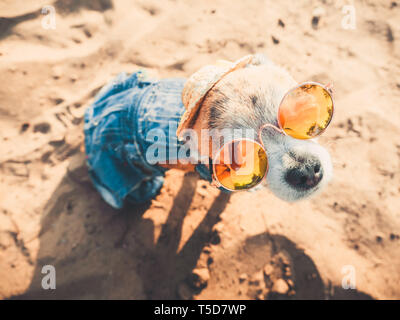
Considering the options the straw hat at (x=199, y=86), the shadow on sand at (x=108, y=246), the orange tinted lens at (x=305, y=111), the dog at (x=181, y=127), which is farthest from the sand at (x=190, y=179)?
the straw hat at (x=199, y=86)

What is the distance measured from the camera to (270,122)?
121cm

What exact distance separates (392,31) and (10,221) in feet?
17.0

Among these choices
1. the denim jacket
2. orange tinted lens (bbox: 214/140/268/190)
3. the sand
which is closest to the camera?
orange tinted lens (bbox: 214/140/268/190)

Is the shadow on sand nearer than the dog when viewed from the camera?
No

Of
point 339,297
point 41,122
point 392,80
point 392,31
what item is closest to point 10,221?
point 41,122

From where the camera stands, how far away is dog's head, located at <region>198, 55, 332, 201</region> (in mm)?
1173

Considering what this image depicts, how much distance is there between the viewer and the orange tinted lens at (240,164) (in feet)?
3.74

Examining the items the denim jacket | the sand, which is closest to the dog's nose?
the denim jacket

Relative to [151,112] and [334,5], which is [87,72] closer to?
[151,112]

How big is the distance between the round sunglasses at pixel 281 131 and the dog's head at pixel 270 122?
5 centimetres

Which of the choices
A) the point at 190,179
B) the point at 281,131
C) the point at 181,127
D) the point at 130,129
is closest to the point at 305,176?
the point at 281,131

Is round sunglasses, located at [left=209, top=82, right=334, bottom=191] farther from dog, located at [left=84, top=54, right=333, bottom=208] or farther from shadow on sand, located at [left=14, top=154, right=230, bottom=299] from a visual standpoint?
shadow on sand, located at [left=14, top=154, right=230, bottom=299]

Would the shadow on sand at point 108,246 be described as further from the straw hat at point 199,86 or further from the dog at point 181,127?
the straw hat at point 199,86

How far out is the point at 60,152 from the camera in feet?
8.30
